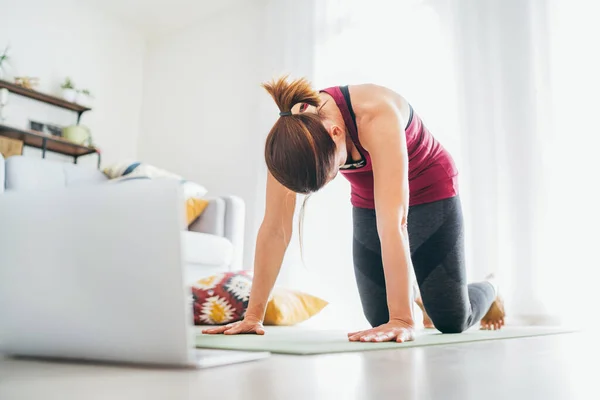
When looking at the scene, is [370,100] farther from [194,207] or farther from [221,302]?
[194,207]

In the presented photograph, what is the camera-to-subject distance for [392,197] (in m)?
1.24

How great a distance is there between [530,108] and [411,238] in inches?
68.8

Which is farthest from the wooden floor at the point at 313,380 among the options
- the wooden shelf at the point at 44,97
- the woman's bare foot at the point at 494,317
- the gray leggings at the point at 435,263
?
the wooden shelf at the point at 44,97

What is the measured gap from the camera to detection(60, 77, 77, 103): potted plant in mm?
4281

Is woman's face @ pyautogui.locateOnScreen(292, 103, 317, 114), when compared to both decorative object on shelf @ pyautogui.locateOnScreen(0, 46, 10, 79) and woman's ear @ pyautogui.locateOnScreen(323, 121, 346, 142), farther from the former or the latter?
decorative object on shelf @ pyautogui.locateOnScreen(0, 46, 10, 79)

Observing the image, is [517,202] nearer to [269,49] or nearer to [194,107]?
[269,49]

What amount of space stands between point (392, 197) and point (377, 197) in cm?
4

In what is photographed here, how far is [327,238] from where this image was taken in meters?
3.65

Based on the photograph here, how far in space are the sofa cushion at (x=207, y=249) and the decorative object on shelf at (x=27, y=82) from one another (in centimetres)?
202

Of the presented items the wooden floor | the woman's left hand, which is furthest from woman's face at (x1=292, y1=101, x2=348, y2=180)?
the wooden floor

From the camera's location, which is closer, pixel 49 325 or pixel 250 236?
pixel 49 325

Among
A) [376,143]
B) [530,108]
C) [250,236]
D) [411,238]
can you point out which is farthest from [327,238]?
[376,143]

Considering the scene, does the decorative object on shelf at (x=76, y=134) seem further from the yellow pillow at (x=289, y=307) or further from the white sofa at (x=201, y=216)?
the yellow pillow at (x=289, y=307)

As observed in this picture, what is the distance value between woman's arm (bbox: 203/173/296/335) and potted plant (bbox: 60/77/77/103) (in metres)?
3.39
